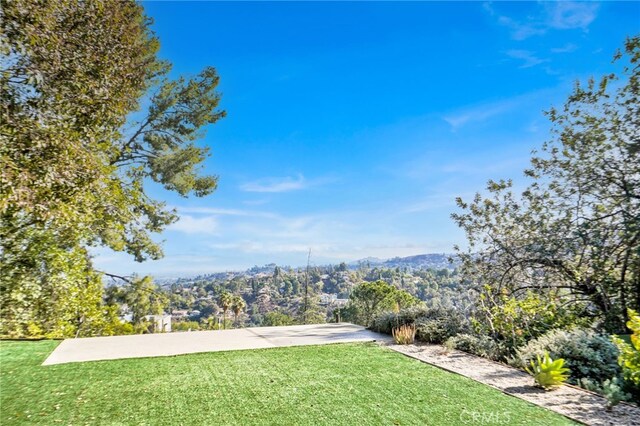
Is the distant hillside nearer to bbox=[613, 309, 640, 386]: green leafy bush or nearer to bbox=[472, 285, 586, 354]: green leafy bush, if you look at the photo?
bbox=[472, 285, 586, 354]: green leafy bush

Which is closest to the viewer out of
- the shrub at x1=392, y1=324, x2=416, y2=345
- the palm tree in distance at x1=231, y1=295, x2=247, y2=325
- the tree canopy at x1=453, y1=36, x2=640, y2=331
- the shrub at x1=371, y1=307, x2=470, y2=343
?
the shrub at x1=392, y1=324, x2=416, y2=345

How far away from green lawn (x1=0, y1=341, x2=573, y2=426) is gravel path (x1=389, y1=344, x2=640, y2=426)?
0.27 metres

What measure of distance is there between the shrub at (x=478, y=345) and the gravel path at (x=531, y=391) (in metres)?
0.21

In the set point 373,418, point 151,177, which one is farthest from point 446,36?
point 151,177

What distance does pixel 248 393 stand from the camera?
4.63 meters

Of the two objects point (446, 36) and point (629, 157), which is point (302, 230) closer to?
point (446, 36)

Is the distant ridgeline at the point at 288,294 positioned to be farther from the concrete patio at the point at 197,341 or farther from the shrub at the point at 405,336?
the concrete patio at the point at 197,341

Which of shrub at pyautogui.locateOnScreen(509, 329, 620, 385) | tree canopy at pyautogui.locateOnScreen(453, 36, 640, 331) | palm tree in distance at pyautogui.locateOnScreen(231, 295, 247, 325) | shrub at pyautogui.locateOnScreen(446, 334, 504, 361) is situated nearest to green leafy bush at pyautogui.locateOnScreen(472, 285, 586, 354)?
shrub at pyautogui.locateOnScreen(446, 334, 504, 361)

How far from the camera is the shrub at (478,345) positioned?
673cm

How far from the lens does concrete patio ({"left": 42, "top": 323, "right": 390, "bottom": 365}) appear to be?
263 inches

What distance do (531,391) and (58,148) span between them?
725 centimetres

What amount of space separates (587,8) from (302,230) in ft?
65.3

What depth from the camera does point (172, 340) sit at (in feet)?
27.4

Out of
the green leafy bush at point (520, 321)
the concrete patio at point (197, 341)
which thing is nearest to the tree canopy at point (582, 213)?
the green leafy bush at point (520, 321)
